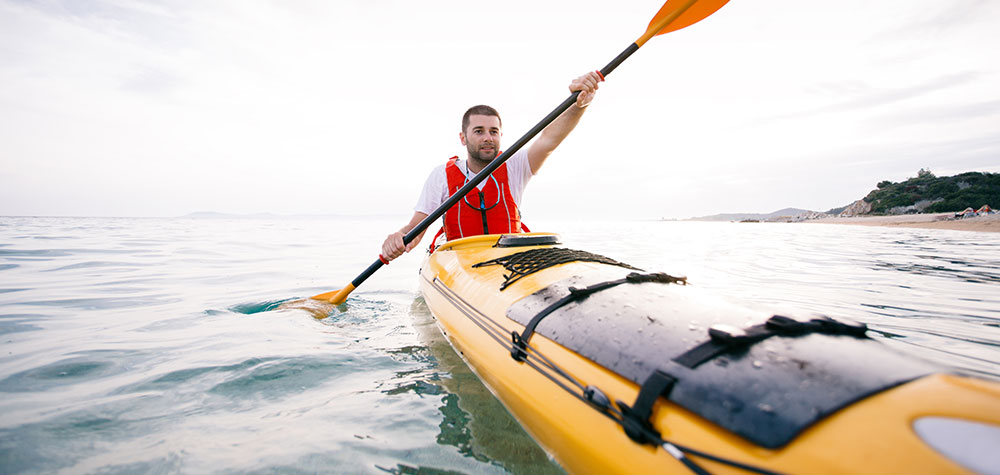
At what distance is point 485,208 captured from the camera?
13.4 feet

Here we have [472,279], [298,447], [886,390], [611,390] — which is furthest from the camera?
[472,279]

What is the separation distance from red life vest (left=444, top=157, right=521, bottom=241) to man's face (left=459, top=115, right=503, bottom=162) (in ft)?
0.86

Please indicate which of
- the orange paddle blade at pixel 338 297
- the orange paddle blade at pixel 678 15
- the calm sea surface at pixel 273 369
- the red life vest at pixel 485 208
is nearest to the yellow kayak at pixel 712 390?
the calm sea surface at pixel 273 369

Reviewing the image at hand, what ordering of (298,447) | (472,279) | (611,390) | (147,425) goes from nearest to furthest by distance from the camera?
(611,390)
(298,447)
(147,425)
(472,279)

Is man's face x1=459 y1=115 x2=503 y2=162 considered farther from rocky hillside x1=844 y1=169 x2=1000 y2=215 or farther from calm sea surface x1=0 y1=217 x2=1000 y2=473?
rocky hillside x1=844 y1=169 x2=1000 y2=215

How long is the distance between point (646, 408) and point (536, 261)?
1539mm

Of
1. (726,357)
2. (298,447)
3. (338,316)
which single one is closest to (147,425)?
(298,447)

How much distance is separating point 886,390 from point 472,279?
230 centimetres

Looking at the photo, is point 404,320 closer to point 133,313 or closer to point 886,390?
point 133,313

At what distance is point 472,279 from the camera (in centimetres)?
297

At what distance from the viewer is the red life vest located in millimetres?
4094

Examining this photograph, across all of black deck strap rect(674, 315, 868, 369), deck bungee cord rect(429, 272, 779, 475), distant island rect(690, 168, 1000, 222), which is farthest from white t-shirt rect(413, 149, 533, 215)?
distant island rect(690, 168, 1000, 222)

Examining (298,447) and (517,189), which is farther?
(517,189)

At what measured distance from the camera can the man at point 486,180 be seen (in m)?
4.10
